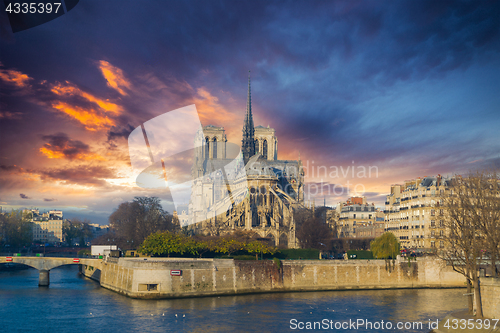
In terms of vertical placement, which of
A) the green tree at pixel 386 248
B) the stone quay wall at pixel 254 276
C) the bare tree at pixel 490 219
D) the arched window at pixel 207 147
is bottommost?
the stone quay wall at pixel 254 276

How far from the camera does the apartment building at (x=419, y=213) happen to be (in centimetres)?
6825

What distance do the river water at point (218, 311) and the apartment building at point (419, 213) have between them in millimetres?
17218

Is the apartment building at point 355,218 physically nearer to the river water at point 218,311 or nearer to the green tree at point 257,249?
the green tree at point 257,249

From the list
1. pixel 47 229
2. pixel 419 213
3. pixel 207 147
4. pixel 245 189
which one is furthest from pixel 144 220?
pixel 47 229

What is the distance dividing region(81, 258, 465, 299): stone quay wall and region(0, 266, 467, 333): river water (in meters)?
1.62

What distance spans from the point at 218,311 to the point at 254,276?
1239 centimetres

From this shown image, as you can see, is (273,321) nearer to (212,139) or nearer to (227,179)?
(227,179)

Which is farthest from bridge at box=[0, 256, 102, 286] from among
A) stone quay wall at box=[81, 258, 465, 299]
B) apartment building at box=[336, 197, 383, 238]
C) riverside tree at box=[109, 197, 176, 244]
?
apartment building at box=[336, 197, 383, 238]

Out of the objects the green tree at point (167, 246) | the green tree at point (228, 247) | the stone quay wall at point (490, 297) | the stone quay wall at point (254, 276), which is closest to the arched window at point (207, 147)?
the stone quay wall at point (254, 276)

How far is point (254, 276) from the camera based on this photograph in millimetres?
51531

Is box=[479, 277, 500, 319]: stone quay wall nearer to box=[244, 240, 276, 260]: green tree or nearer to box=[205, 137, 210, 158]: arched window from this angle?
box=[244, 240, 276, 260]: green tree

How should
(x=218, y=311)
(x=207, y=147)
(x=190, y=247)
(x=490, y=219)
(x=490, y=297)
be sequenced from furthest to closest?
1. (x=207, y=147)
2. (x=190, y=247)
3. (x=218, y=311)
4. (x=490, y=219)
5. (x=490, y=297)

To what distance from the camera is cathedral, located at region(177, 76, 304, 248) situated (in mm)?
85812

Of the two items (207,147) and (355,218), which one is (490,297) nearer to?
(355,218)
